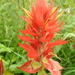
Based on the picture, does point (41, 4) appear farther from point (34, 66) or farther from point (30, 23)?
point (34, 66)

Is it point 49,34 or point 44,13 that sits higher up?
point 44,13

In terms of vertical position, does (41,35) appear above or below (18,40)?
below

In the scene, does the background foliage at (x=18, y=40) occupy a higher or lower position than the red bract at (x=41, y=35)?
higher

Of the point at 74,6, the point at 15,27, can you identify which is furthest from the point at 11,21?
the point at 74,6

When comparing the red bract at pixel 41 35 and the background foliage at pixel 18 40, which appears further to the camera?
the background foliage at pixel 18 40

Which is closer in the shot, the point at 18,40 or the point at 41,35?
the point at 41,35

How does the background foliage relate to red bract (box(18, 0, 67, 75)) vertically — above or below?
above

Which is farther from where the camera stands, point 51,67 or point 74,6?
point 74,6

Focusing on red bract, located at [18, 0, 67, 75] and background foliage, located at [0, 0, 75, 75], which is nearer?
red bract, located at [18, 0, 67, 75]
